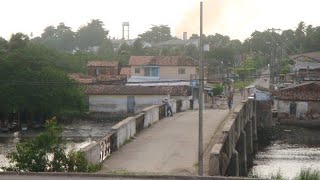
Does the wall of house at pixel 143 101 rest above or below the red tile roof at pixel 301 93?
below

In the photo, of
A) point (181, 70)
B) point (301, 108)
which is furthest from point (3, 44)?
point (301, 108)

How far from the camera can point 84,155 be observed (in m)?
19.7

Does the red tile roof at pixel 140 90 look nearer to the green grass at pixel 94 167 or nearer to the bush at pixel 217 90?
the bush at pixel 217 90

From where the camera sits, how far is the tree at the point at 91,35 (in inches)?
5743

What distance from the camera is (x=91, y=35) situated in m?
146

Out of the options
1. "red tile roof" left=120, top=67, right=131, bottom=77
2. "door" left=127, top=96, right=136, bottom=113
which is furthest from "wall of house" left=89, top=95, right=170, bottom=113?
"red tile roof" left=120, top=67, right=131, bottom=77

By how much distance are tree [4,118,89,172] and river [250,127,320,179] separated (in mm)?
13985

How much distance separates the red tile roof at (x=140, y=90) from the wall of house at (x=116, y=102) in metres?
0.44

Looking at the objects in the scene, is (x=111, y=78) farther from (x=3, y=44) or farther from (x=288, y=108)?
(x=288, y=108)

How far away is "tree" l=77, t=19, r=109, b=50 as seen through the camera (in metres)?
146

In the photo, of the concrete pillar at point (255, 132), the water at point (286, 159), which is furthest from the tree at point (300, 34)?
the water at point (286, 159)

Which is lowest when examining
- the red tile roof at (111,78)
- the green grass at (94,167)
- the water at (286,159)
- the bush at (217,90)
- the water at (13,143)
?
the water at (286,159)

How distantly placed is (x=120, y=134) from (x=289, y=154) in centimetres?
1910

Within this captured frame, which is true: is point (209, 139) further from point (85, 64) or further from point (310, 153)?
point (85, 64)
